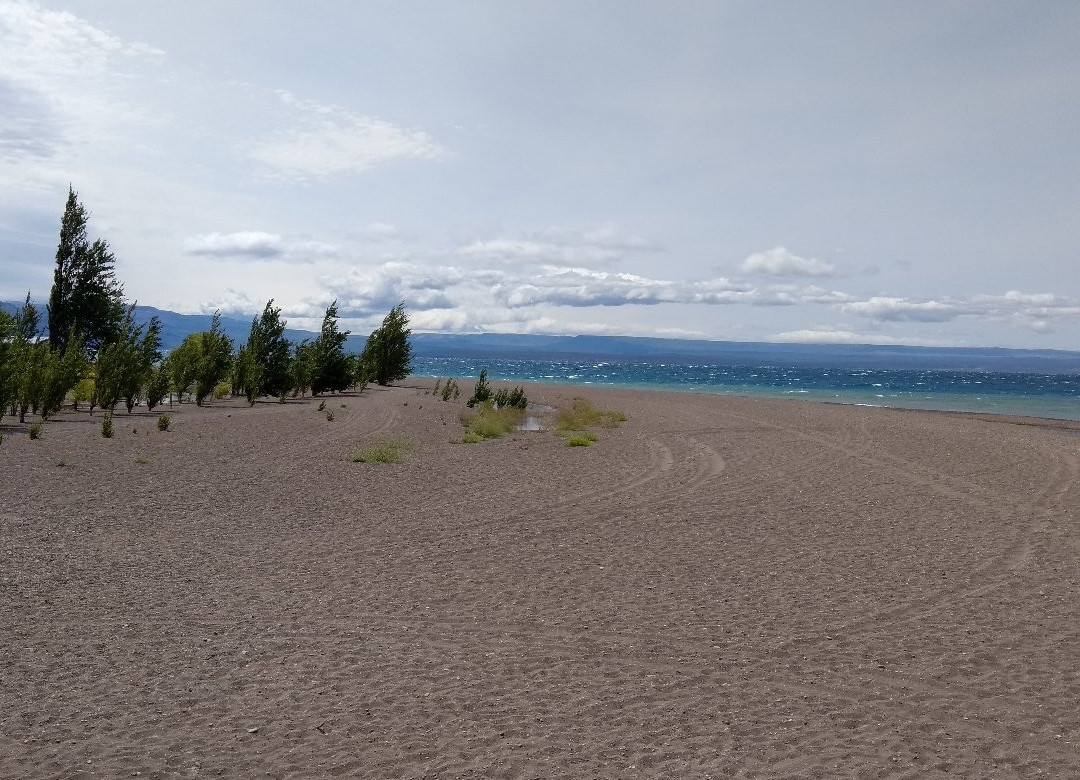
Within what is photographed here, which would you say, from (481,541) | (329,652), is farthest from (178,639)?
(481,541)

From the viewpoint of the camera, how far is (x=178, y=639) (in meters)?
7.29

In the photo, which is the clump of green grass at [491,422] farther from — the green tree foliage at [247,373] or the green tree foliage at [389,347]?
the green tree foliage at [389,347]

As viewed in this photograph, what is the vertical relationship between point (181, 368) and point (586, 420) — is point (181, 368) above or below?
above

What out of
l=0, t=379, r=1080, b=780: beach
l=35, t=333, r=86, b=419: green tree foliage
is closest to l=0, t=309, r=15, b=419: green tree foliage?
l=35, t=333, r=86, b=419: green tree foliage

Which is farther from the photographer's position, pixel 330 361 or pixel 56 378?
pixel 330 361

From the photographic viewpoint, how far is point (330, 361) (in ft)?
146

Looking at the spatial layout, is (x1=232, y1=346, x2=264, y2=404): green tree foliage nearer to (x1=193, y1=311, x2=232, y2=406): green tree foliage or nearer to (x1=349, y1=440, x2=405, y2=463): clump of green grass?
(x1=193, y1=311, x2=232, y2=406): green tree foliage

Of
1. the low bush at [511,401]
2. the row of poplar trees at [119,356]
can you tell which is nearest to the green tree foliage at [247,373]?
the row of poplar trees at [119,356]

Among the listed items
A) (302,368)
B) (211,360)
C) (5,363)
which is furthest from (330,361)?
(5,363)

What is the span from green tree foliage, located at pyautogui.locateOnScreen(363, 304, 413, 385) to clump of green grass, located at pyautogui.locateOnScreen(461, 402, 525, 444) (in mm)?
21503

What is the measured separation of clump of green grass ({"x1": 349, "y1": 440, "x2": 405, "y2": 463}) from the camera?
19453mm

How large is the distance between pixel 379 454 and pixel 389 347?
3745 centimetres

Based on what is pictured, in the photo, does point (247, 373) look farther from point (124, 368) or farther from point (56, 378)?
point (56, 378)

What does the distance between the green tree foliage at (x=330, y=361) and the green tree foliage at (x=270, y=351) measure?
268 cm
